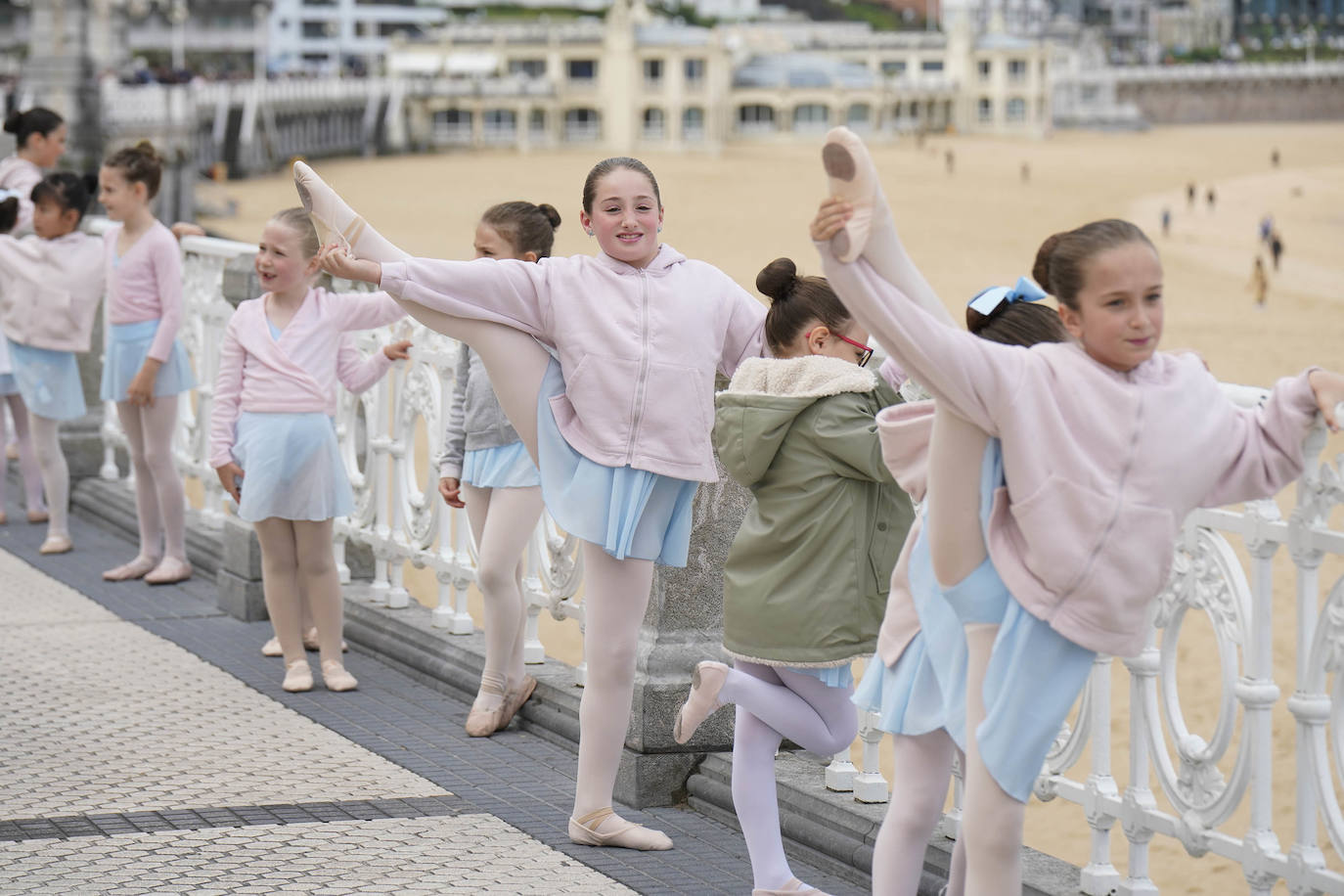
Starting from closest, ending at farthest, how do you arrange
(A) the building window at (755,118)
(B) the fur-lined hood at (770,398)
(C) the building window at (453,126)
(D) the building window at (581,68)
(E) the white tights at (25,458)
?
1. (B) the fur-lined hood at (770,398)
2. (E) the white tights at (25,458)
3. (C) the building window at (453,126)
4. (D) the building window at (581,68)
5. (A) the building window at (755,118)

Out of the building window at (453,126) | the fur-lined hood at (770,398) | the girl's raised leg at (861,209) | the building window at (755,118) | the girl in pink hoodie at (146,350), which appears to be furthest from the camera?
the building window at (755,118)

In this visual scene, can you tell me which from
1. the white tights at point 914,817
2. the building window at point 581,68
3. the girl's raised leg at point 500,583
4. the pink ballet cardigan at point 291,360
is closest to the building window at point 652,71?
the building window at point 581,68

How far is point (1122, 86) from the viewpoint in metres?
105

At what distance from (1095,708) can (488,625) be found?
2.02 meters

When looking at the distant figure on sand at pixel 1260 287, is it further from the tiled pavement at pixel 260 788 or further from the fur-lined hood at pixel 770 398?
the fur-lined hood at pixel 770 398

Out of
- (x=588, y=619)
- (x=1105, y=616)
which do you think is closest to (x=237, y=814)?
(x=588, y=619)

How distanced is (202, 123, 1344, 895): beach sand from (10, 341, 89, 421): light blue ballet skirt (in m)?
2.80

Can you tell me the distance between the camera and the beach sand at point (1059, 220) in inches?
375

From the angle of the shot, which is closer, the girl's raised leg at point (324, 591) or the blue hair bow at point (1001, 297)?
the blue hair bow at point (1001, 297)

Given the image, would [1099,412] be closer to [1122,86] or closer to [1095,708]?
[1095,708]

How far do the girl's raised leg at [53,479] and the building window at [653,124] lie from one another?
7822 cm

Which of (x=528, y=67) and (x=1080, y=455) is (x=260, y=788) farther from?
(x=528, y=67)

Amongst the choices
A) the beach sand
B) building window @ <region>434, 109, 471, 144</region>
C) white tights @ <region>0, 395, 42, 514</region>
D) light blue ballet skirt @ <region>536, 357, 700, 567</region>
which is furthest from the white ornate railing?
building window @ <region>434, 109, 471, 144</region>

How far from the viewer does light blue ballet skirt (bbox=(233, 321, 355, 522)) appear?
5.68 metres
